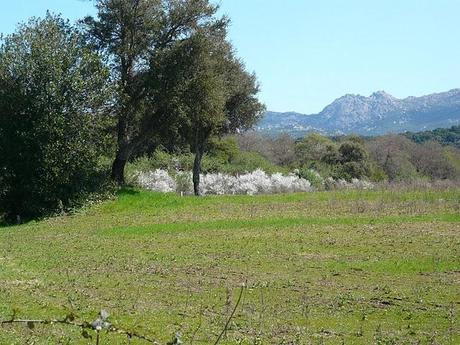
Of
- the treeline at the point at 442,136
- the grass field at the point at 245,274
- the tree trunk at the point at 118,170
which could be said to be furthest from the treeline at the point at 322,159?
the treeline at the point at 442,136

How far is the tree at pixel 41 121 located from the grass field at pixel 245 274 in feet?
7.10

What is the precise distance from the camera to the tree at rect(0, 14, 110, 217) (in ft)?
82.8

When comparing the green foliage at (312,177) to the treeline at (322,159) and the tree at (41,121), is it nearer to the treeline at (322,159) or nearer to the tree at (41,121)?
the treeline at (322,159)

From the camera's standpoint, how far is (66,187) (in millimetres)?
26469

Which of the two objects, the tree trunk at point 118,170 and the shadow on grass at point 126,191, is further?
the tree trunk at point 118,170

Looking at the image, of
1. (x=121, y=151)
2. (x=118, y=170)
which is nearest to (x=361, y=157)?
(x=118, y=170)

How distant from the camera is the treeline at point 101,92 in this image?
2542 centimetres

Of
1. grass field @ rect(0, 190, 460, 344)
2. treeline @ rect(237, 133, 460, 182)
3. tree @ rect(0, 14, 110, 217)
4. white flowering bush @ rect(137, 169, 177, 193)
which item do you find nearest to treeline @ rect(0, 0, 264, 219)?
tree @ rect(0, 14, 110, 217)

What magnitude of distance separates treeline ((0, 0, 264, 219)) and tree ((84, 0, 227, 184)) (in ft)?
0.17

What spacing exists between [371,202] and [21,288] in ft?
68.8

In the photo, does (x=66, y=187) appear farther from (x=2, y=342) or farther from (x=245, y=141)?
(x=245, y=141)

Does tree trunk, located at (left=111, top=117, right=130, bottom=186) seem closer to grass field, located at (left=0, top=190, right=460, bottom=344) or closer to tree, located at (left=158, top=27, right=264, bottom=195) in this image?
tree, located at (left=158, top=27, right=264, bottom=195)

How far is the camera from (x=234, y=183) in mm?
46094

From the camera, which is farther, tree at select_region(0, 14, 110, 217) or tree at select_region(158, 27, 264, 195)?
tree at select_region(158, 27, 264, 195)
